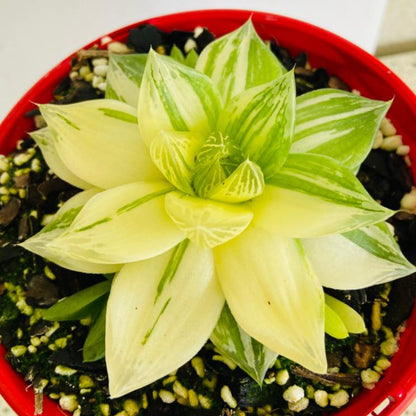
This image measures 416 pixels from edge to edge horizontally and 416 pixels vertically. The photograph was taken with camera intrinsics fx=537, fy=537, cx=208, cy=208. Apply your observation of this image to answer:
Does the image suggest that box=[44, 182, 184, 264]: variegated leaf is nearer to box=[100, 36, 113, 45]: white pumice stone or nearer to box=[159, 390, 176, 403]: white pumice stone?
box=[159, 390, 176, 403]: white pumice stone

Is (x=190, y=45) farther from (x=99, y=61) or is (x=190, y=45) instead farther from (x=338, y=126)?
(x=338, y=126)

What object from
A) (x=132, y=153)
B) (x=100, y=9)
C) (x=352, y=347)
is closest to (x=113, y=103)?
(x=132, y=153)

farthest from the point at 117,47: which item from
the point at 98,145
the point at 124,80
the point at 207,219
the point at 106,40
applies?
the point at 207,219

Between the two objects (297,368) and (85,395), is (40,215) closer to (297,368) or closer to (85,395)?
(85,395)

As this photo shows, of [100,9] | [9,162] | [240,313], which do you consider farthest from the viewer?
[100,9]

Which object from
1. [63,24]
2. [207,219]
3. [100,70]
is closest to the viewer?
[207,219]

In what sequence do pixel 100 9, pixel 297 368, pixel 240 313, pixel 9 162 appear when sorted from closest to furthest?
1. pixel 240 313
2. pixel 297 368
3. pixel 9 162
4. pixel 100 9

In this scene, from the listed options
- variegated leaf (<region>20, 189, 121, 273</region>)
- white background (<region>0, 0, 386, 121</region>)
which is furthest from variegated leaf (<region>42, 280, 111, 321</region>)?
white background (<region>0, 0, 386, 121</region>)

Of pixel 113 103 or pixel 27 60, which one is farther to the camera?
pixel 27 60
